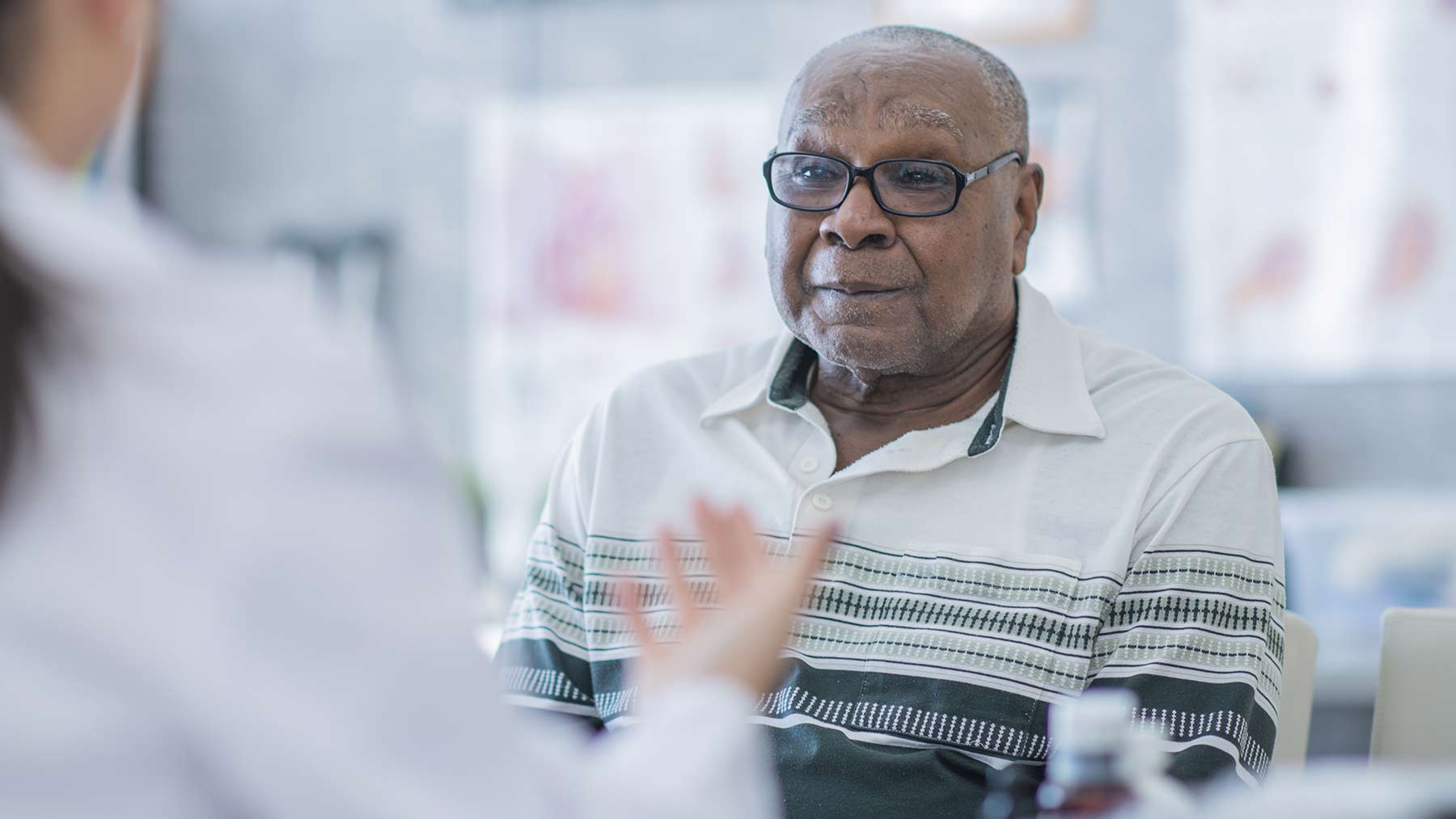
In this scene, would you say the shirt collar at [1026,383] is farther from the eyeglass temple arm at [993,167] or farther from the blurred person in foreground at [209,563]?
the blurred person in foreground at [209,563]

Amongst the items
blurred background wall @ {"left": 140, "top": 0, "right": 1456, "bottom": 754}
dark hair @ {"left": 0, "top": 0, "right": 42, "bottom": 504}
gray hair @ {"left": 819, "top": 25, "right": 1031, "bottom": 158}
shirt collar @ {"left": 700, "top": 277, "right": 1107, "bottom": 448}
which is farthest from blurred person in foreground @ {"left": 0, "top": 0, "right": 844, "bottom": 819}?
blurred background wall @ {"left": 140, "top": 0, "right": 1456, "bottom": 754}

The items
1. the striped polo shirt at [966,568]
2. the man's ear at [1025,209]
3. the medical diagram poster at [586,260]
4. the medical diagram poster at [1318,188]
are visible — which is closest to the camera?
the striped polo shirt at [966,568]

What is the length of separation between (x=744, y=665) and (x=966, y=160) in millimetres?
934

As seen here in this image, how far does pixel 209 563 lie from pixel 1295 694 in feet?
4.15

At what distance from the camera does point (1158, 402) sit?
4.82ft

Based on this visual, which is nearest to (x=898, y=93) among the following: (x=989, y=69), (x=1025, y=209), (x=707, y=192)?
(x=989, y=69)

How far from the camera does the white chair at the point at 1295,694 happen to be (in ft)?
4.84

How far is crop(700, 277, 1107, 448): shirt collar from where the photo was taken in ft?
4.82

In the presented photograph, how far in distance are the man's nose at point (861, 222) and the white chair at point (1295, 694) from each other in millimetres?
612

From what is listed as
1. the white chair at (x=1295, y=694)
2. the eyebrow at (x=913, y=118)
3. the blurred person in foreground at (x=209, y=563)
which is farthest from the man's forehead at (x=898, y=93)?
the blurred person in foreground at (x=209, y=563)

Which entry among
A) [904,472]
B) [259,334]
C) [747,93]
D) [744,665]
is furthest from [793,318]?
[747,93]

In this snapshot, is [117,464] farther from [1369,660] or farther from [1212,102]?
[1212,102]

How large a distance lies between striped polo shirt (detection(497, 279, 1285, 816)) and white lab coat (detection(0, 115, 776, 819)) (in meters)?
0.77

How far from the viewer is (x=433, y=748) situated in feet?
1.98
